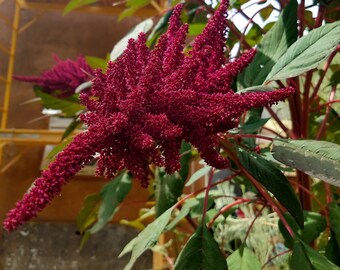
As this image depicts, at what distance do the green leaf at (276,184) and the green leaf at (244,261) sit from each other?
13 centimetres

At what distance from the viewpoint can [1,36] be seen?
196cm

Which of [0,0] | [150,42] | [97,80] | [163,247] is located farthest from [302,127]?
[0,0]

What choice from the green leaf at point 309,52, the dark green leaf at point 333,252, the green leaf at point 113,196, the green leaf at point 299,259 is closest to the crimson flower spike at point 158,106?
the green leaf at point 309,52

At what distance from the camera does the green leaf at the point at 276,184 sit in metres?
0.40

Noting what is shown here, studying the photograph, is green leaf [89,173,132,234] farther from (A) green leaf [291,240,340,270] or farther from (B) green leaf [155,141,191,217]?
(A) green leaf [291,240,340,270]

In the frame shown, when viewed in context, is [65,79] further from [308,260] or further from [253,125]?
[308,260]

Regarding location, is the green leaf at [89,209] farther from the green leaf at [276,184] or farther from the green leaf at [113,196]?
the green leaf at [276,184]

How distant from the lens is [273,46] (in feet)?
1.64

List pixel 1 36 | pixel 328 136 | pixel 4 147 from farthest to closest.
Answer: pixel 1 36 → pixel 4 147 → pixel 328 136

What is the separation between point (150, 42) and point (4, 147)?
119 cm

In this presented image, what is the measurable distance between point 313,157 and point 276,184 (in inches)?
2.8

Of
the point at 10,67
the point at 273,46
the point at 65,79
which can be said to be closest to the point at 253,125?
the point at 273,46

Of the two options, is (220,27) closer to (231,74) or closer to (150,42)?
(231,74)

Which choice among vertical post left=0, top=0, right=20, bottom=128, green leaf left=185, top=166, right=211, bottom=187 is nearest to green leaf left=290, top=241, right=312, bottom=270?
green leaf left=185, top=166, right=211, bottom=187
